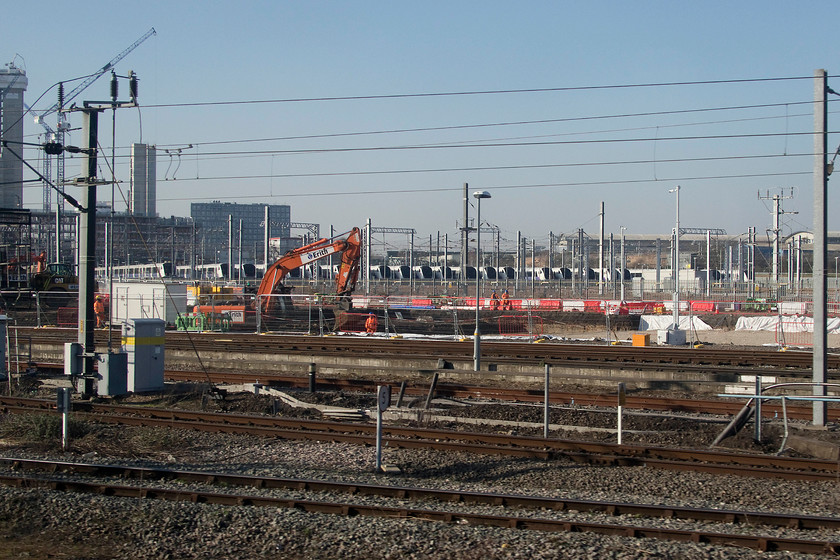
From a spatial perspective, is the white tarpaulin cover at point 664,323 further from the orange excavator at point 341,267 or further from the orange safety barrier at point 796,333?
the orange excavator at point 341,267

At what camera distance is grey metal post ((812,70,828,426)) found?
43.1 feet

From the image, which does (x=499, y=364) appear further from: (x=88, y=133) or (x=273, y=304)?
(x=273, y=304)

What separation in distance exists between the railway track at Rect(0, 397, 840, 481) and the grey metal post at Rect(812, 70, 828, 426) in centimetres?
302

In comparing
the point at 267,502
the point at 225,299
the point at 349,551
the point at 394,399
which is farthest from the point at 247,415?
the point at 225,299

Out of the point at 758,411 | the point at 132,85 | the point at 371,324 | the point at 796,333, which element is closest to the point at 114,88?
the point at 132,85

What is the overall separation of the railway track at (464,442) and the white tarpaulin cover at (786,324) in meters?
20.1

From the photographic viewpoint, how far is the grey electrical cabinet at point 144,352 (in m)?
16.9

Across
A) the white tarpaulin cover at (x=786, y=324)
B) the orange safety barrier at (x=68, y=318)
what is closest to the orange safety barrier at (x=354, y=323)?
the orange safety barrier at (x=68, y=318)

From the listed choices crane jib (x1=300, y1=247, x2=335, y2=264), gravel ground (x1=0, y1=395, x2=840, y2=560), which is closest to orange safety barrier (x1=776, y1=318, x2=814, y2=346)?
crane jib (x1=300, y1=247, x2=335, y2=264)

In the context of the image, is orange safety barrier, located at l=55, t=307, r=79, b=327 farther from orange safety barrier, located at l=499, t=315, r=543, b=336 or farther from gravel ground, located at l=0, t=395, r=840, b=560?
gravel ground, located at l=0, t=395, r=840, b=560

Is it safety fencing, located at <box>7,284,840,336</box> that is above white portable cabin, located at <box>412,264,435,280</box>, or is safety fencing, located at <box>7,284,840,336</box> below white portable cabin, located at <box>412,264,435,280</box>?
below

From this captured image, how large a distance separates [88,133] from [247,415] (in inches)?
262

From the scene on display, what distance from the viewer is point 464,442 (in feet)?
40.8

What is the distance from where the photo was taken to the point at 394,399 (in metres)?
16.9
